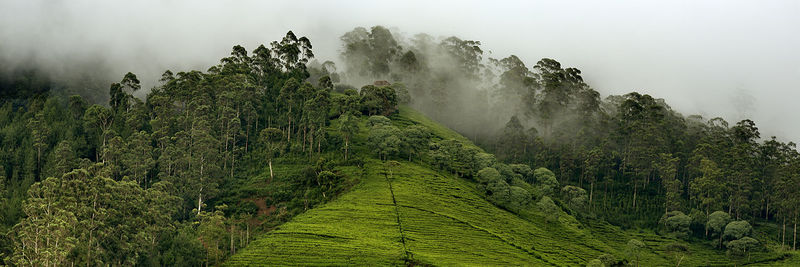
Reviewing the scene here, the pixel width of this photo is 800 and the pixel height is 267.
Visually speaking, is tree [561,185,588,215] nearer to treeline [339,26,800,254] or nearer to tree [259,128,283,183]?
treeline [339,26,800,254]

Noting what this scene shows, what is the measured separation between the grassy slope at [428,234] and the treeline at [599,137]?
12952 mm

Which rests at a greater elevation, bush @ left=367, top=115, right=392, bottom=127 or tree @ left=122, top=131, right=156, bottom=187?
bush @ left=367, top=115, right=392, bottom=127

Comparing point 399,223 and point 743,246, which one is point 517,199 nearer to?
point 399,223

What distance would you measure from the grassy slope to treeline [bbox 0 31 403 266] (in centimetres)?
714

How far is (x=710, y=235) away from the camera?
379 ft

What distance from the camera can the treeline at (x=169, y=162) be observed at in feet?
220

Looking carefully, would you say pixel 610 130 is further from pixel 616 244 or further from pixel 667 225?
pixel 616 244

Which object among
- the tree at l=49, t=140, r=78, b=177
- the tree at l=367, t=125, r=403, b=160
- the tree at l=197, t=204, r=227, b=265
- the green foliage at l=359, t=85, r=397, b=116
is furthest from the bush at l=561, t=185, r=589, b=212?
the tree at l=49, t=140, r=78, b=177

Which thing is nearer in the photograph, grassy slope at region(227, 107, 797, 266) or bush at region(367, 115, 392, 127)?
grassy slope at region(227, 107, 797, 266)

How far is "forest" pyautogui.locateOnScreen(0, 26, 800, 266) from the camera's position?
72.2m

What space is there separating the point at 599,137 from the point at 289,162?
8016cm

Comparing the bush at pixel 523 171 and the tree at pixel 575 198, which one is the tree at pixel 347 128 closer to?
the bush at pixel 523 171

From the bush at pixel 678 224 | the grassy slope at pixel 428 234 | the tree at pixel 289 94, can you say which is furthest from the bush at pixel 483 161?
the tree at pixel 289 94

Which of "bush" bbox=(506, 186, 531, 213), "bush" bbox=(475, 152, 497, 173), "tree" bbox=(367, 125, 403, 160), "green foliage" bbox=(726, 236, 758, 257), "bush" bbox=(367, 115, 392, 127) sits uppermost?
"bush" bbox=(367, 115, 392, 127)
